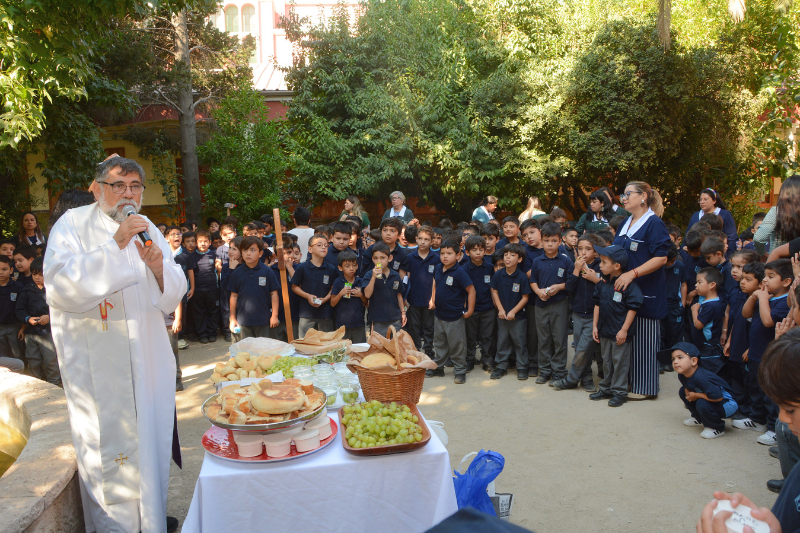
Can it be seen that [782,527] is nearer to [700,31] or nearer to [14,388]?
[14,388]

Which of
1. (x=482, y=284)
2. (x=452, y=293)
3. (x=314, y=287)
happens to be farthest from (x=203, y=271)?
(x=482, y=284)

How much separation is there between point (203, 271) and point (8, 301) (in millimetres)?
2536

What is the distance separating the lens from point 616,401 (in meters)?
5.53

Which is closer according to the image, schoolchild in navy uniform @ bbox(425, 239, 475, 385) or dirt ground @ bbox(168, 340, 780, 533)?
dirt ground @ bbox(168, 340, 780, 533)

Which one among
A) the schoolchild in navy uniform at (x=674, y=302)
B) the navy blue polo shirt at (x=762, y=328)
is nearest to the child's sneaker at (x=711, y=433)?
the navy blue polo shirt at (x=762, y=328)

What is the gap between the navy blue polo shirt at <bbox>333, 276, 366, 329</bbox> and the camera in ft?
20.4

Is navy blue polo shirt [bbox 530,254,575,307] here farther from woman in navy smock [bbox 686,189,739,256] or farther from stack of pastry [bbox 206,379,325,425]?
stack of pastry [bbox 206,379,325,425]

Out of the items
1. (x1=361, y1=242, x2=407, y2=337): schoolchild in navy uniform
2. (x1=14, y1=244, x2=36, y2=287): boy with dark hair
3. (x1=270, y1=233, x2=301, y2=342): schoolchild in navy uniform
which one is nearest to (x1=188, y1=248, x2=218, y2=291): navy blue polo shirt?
(x1=270, y1=233, x2=301, y2=342): schoolchild in navy uniform

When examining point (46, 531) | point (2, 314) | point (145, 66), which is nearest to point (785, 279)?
point (46, 531)

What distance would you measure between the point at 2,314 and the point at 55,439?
12.8ft

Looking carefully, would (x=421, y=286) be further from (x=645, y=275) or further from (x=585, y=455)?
(x=585, y=455)

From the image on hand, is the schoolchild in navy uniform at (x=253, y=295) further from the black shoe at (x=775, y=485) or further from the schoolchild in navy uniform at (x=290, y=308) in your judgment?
the black shoe at (x=775, y=485)

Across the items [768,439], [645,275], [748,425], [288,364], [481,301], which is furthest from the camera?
[481,301]

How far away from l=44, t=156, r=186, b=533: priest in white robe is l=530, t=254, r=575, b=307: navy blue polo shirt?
4.22 meters
